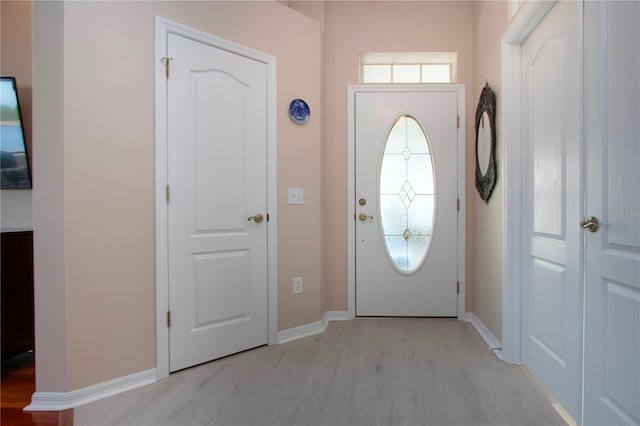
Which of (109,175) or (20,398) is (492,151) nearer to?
(109,175)

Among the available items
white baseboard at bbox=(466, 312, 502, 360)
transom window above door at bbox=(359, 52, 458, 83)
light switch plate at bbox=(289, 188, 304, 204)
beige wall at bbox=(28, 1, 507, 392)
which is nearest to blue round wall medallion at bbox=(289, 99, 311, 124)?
beige wall at bbox=(28, 1, 507, 392)

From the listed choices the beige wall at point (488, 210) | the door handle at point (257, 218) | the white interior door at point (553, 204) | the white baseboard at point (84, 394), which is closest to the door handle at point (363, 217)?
the beige wall at point (488, 210)

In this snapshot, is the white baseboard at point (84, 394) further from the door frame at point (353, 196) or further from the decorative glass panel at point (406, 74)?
the decorative glass panel at point (406, 74)

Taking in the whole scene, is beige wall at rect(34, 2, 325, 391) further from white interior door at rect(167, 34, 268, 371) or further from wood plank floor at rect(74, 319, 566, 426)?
wood plank floor at rect(74, 319, 566, 426)

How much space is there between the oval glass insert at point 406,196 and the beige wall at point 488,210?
1.31ft

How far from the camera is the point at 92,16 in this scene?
6.15ft

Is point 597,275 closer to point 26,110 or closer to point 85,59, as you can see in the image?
point 85,59

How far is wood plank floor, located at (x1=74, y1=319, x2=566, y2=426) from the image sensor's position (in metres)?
1.69

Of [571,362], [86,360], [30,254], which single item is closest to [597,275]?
[571,362]

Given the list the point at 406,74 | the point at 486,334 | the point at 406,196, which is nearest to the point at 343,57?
the point at 406,74

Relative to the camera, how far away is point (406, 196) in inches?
128

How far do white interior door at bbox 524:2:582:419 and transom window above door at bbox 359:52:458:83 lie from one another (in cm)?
113

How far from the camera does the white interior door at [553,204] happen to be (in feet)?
5.33

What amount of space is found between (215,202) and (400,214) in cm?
165
